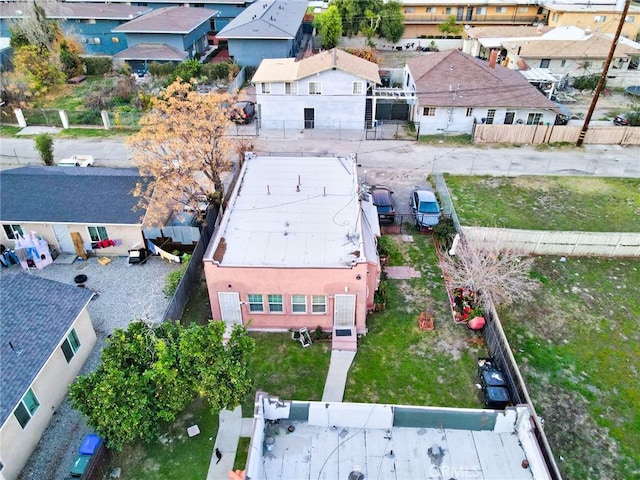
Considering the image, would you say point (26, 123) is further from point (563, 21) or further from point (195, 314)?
point (563, 21)

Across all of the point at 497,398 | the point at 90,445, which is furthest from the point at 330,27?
the point at 90,445

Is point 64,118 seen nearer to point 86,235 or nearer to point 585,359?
point 86,235

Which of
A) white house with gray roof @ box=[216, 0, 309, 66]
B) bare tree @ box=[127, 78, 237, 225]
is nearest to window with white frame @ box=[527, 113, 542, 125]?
white house with gray roof @ box=[216, 0, 309, 66]

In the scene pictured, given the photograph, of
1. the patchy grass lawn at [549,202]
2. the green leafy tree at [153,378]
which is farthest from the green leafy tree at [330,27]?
the green leafy tree at [153,378]

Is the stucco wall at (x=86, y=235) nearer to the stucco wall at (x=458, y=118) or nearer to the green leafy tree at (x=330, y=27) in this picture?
the stucco wall at (x=458, y=118)

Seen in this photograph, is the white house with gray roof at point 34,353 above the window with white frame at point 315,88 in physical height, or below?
below

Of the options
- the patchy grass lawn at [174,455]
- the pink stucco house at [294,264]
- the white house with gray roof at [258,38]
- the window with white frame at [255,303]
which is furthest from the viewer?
the white house with gray roof at [258,38]

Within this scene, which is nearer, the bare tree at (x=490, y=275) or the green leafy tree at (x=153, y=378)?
the green leafy tree at (x=153, y=378)
